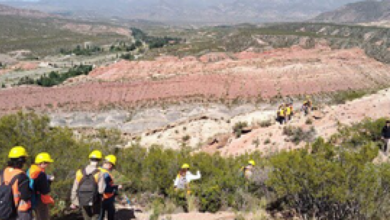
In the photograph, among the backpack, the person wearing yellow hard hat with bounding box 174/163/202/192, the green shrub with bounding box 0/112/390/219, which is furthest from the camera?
the person wearing yellow hard hat with bounding box 174/163/202/192

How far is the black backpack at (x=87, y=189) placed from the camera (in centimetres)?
520

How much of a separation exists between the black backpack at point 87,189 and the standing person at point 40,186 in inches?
18.6

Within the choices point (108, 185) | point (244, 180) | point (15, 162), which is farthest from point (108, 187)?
point (244, 180)

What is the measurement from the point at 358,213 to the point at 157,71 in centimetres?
3981

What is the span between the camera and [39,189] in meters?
4.91

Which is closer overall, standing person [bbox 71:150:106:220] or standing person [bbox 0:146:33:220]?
standing person [bbox 0:146:33:220]

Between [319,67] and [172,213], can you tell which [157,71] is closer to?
[319,67]

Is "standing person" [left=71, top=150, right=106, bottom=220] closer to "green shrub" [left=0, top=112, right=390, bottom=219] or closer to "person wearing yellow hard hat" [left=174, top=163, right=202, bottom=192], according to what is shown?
"green shrub" [left=0, top=112, right=390, bottom=219]

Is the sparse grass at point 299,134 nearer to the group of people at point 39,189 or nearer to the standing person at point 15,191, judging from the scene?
the group of people at point 39,189

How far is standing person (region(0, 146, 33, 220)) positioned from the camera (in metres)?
4.45

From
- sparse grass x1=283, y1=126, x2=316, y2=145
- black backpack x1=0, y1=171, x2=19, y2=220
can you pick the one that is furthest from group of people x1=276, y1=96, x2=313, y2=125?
black backpack x1=0, y1=171, x2=19, y2=220

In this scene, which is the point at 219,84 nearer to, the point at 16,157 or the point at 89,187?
the point at 89,187

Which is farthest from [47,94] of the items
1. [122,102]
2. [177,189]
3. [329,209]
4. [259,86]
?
[329,209]

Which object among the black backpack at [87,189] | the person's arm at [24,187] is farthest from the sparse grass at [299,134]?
the person's arm at [24,187]
